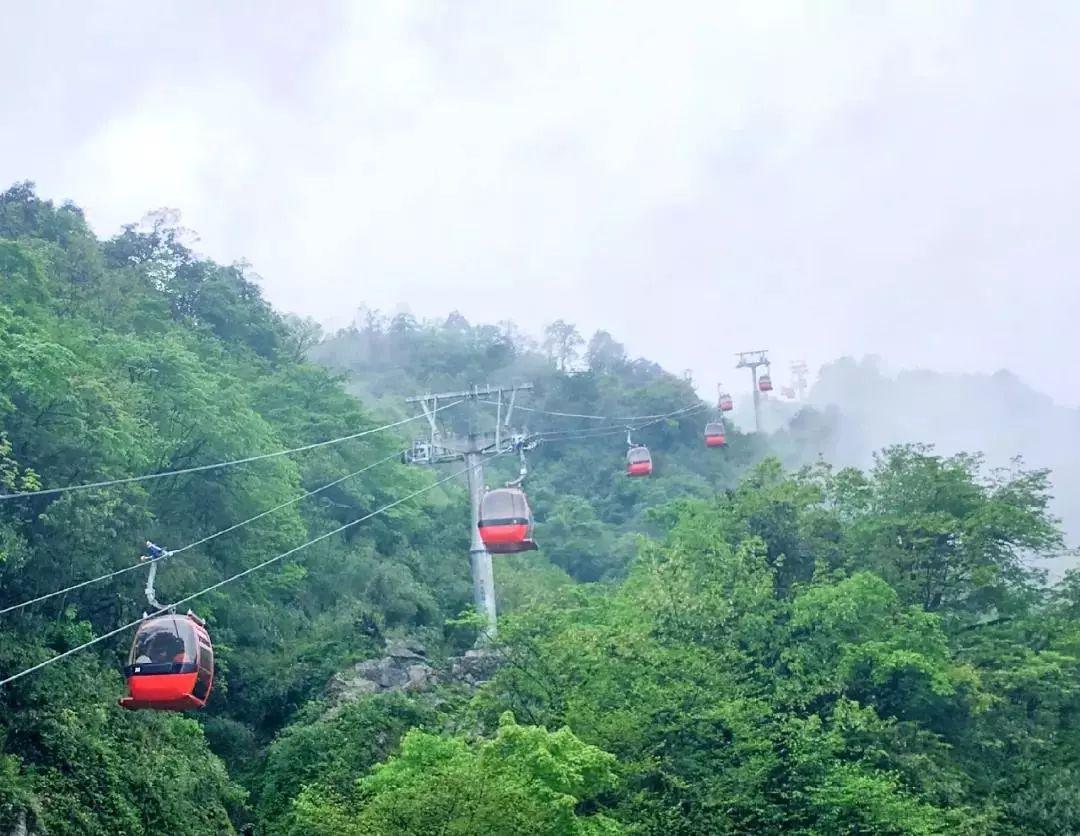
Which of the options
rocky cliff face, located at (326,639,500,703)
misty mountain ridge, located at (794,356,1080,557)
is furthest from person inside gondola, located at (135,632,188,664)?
misty mountain ridge, located at (794,356,1080,557)

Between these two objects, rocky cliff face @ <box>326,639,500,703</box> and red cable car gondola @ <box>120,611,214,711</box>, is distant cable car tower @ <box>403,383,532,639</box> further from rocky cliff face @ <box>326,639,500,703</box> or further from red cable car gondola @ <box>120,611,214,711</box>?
red cable car gondola @ <box>120,611,214,711</box>

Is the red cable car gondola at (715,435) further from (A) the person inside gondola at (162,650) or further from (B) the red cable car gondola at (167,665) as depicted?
(A) the person inside gondola at (162,650)

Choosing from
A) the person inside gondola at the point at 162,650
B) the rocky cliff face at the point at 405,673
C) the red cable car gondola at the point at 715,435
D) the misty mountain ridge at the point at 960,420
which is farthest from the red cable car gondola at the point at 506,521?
the misty mountain ridge at the point at 960,420

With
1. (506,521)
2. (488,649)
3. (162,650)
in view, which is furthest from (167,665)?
(488,649)

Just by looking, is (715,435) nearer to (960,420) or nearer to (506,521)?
(506,521)

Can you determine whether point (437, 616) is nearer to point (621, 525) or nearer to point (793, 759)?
point (793, 759)

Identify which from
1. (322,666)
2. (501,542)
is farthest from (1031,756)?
(322,666)
